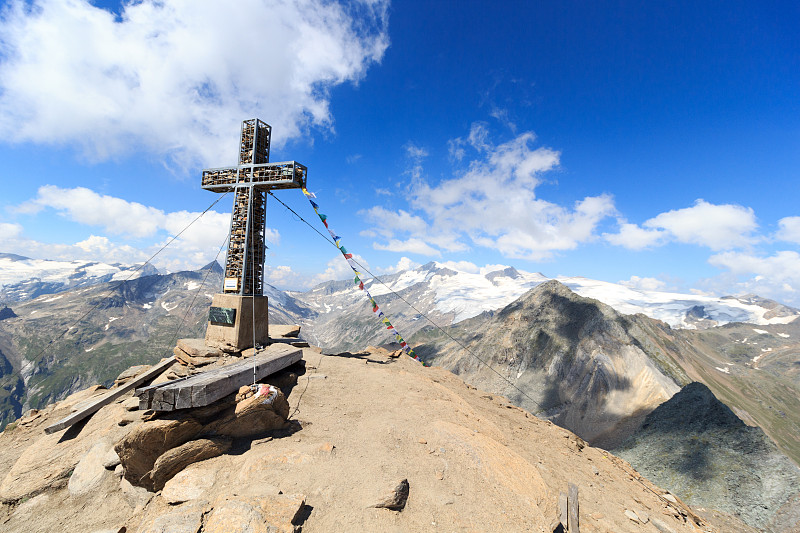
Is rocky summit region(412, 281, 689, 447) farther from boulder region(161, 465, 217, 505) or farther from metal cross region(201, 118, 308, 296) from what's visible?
boulder region(161, 465, 217, 505)

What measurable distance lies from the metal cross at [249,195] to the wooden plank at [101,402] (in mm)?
5105

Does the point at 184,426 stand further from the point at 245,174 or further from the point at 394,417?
the point at 245,174

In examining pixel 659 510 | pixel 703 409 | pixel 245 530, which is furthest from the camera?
pixel 703 409

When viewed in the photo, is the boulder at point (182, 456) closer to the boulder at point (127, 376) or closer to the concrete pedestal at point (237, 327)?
the concrete pedestal at point (237, 327)

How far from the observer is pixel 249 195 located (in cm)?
1886

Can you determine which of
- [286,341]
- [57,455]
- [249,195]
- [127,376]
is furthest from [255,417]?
[249,195]

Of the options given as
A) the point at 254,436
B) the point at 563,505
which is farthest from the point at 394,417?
the point at 563,505

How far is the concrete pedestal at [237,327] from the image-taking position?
673 inches

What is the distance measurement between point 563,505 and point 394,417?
18.1 feet

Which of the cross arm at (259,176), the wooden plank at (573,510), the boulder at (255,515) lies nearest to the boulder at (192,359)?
the cross arm at (259,176)

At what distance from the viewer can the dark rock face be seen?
23.9 metres

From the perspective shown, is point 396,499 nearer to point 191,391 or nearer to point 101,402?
point 191,391

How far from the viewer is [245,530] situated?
546 cm

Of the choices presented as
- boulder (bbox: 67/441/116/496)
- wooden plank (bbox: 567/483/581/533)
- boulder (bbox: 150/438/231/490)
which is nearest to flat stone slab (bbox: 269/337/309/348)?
boulder (bbox: 67/441/116/496)
